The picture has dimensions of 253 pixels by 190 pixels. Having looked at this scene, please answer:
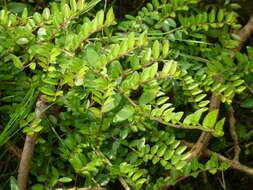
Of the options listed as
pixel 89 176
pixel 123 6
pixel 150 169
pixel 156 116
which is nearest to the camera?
pixel 156 116

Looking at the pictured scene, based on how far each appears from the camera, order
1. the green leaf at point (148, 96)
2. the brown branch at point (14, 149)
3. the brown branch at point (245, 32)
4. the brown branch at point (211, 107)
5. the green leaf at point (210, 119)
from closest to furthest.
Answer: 1. the green leaf at point (210, 119)
2. the green leaf at point (148, 96)
3. the brown branch at point (14, 149)
4. the brown branch at point (211, 107)
5. the brown branch at point (245, 32)

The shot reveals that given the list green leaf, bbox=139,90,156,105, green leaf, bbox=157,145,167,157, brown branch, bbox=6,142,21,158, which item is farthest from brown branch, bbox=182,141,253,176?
brown branch, bbox=6,142,21,158

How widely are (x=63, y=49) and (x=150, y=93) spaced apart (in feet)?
0.92

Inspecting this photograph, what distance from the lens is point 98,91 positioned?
908 millimetres

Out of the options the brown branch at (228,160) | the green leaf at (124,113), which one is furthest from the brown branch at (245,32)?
the green leaf at (124,113)

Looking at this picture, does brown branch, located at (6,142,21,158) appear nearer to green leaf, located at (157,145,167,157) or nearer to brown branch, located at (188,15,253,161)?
green leaf, located at (157,145,167,157)

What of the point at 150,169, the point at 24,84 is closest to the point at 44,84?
the point at 24,84

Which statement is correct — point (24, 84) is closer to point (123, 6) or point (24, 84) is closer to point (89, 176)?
point (89, 176)

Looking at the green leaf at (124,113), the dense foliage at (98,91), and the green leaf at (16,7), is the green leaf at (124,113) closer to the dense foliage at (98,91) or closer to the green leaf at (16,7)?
the dense foliage at (98,91)

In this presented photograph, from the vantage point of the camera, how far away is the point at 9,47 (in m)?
1.05

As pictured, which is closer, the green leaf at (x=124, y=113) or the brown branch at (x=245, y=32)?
the green leaf at (x=124, y=113)

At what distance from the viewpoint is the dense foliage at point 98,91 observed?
92 cm

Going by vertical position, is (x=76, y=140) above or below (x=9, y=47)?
below

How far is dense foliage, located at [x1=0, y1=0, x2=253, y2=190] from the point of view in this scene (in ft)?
3.01
